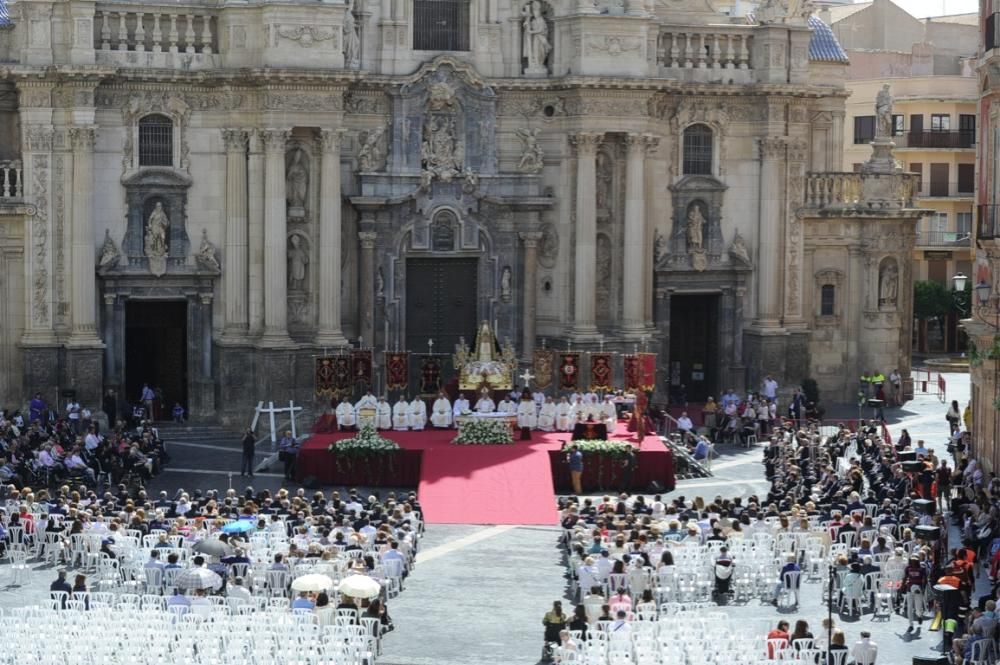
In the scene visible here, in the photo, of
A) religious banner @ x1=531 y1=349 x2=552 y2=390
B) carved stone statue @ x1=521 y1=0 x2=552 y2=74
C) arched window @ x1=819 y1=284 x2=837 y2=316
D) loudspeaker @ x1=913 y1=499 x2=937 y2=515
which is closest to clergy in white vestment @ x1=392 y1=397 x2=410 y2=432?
religious banner @ x1=531 y1=349 x2=552 y2=390

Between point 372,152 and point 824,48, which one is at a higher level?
point 824,48

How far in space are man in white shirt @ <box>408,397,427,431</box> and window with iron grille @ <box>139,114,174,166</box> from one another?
38.2 feet

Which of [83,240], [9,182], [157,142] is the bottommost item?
[83,240]

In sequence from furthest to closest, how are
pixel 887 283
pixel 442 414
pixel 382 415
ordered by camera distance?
1. pixel 887 283
2. pixel 442 414
3. pixel 382 415

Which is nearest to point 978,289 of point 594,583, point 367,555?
point 594,583

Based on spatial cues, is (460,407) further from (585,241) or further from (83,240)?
(83,240)

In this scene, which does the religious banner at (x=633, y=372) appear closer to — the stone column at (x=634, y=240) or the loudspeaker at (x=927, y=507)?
the stone column at (x=634, y=240)

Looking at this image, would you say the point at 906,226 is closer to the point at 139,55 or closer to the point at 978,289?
the point at 978,289

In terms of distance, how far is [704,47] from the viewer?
2785 inches

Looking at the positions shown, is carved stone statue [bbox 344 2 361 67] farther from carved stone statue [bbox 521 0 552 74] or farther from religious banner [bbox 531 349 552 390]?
religious banner [bbox 531 349 552 390]

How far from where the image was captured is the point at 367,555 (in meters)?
43.7

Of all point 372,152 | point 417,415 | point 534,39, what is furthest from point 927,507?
point 534,39

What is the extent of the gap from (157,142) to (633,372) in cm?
1728

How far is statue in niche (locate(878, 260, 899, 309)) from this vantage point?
7381 centimetres
